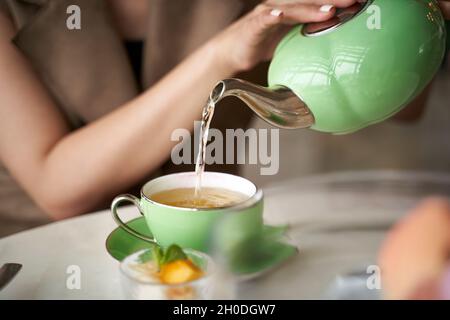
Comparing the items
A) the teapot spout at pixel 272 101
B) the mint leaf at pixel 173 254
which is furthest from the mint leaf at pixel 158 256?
the teapot spout at pixel 272 101

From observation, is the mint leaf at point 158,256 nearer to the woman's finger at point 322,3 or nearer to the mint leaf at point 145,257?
the mint leaf at point 145,257

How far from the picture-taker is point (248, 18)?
1.66 feet

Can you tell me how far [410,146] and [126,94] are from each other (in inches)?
35.2

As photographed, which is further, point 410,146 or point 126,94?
point 410,146

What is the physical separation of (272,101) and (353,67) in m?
0.06

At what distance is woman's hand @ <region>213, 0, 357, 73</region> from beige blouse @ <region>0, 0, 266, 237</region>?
2.4 inches

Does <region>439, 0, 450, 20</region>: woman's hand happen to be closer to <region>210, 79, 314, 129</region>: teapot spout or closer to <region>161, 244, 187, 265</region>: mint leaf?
<region>210, 79, 314, 129</region>: teapot spout

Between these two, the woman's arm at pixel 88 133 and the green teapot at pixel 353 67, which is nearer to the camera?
the green teapot at pixel 353 67

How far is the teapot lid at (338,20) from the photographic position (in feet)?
1.44

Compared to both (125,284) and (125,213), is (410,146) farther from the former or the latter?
(125,284)

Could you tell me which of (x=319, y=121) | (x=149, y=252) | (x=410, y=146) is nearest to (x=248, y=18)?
(x=319, y=121)

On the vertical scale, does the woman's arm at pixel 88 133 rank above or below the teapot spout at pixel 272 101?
below

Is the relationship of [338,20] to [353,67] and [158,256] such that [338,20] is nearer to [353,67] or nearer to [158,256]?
[353,67]

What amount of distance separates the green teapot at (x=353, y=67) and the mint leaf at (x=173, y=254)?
0.38 ft
